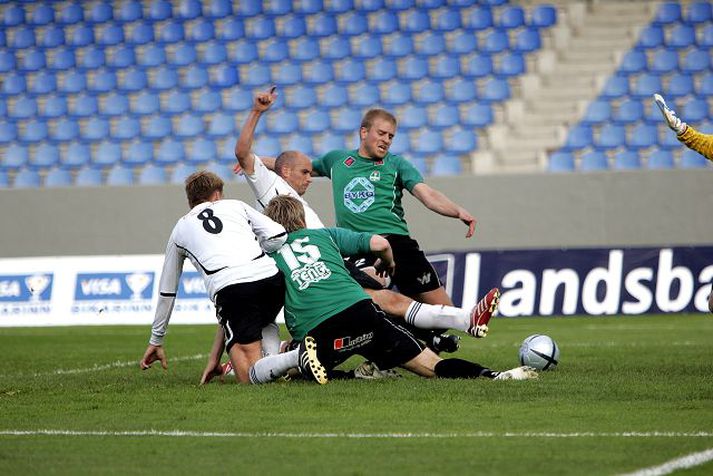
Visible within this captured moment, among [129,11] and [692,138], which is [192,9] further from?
[692,138]

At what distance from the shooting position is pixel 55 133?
2258 centimetres

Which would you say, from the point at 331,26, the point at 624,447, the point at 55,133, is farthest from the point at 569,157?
the point at 624,447

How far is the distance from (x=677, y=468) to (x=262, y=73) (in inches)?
705

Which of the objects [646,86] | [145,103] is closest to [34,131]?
[145,103]

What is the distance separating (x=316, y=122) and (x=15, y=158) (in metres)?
5.16

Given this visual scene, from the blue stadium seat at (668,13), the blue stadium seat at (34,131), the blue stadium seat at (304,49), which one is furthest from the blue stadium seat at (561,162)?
the blue stadium seat at (34,131)

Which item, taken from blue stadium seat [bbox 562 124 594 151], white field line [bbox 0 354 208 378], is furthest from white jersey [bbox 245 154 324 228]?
blue stadium seat [bbox 562 124 594 151]

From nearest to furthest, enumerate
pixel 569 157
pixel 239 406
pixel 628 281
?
pixel 239 406, pixel 628 281, pixel 569 157

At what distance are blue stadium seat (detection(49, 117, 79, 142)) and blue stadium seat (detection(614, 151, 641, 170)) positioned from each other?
9092 mm

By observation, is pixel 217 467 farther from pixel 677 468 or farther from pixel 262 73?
pixel 262 73

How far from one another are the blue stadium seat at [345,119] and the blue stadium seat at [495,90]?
7.02 ft

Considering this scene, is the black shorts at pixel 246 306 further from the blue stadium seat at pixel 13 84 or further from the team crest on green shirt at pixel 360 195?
the blue stadium seat at pixel 13 84

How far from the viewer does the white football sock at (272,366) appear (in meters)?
8.44

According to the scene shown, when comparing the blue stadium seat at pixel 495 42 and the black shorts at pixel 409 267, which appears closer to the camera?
the black shorts at pixel 409 267
